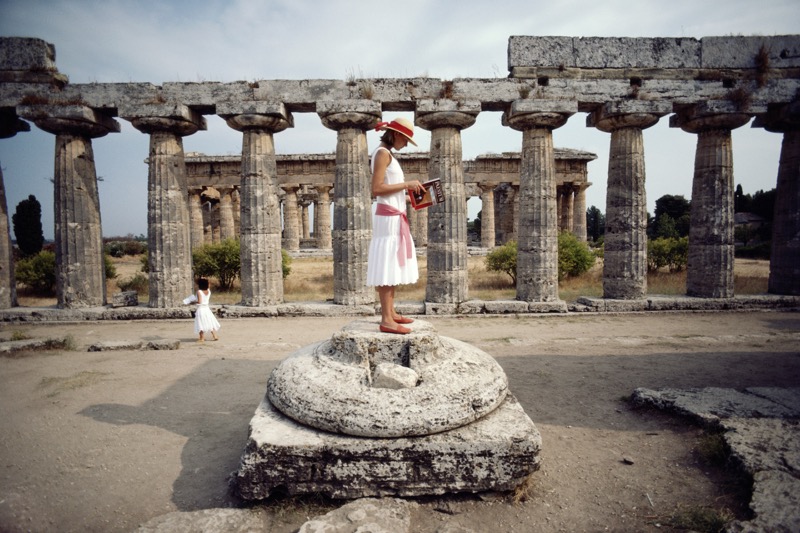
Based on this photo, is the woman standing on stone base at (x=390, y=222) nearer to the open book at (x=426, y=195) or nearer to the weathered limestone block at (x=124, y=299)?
the open book at (x=426, y=195)

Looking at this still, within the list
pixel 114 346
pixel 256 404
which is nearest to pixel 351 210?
pixel 114 346

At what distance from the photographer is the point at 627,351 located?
6934mm

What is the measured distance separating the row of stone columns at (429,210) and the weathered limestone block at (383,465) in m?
7.16

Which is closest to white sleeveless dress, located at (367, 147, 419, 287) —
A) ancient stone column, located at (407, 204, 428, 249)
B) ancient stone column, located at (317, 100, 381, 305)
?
ancient stone column, located at (317, 100, 381, 305)

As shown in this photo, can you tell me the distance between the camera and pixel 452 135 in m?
9.91

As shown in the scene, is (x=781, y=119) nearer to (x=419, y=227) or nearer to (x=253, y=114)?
(x=253, y=114)

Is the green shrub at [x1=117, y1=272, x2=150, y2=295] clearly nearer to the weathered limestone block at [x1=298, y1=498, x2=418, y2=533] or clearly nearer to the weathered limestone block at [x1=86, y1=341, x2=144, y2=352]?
the weathered limestone block at [x1=86, y1=341, x2=144, y2=352]

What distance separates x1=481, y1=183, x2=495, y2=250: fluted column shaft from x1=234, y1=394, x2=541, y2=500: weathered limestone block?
20943 millimetres

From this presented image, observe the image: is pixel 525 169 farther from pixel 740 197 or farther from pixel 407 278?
pixel 740 197

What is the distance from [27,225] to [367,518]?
98.3 ft

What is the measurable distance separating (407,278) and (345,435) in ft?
4.92

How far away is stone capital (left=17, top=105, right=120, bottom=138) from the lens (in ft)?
31.4

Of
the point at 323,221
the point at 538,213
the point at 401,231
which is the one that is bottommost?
the point at 401,231

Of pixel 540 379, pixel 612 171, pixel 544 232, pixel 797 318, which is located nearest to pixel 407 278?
pixel 540 379
